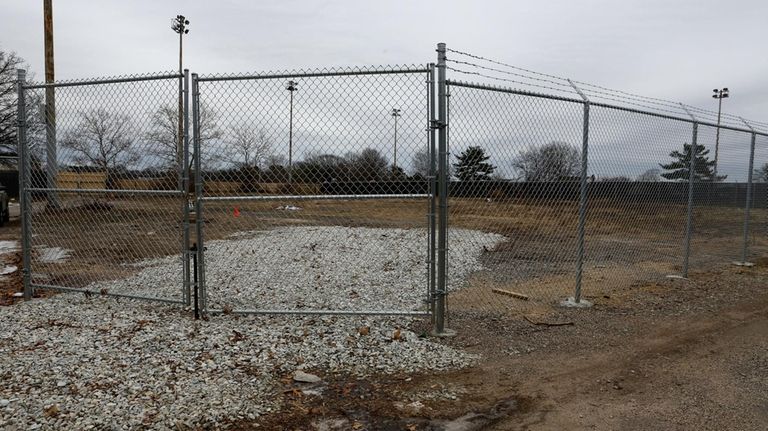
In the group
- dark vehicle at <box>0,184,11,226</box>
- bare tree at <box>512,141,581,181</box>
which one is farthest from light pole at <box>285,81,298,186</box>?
dark vehicle at <box>0,184,11,226</box>

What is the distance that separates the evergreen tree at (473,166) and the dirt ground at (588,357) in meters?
0.73

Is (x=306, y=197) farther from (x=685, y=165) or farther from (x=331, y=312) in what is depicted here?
(x=685, y=165)

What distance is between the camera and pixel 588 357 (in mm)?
4805

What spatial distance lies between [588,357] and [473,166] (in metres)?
2.24

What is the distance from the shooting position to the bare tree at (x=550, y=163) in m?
5.99

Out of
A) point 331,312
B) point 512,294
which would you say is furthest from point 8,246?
point 512,294

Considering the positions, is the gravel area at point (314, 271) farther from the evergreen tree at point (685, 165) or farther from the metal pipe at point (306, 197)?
the evergreen tree at point (685, 165)

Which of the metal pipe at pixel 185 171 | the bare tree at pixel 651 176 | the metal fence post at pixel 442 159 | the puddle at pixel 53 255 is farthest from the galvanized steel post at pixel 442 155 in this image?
the puddle at pixel 53 255

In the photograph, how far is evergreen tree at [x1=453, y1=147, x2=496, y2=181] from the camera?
5441 mm

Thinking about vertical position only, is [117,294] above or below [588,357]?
above

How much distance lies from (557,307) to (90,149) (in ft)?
19.9

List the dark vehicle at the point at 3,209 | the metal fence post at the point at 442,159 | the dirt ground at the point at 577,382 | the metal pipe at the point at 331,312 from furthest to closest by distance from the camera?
the dark vehicle at the point at 3,209 < the metal pipe at the point at 331,312 < the metal fence post at the point at 442,159 < the dirt ground at the point at 577,382

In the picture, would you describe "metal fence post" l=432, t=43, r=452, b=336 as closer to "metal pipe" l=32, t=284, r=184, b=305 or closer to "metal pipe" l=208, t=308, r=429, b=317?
"metal pipe" l=208, t=308, r=429, b=317

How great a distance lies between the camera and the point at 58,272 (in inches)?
346
